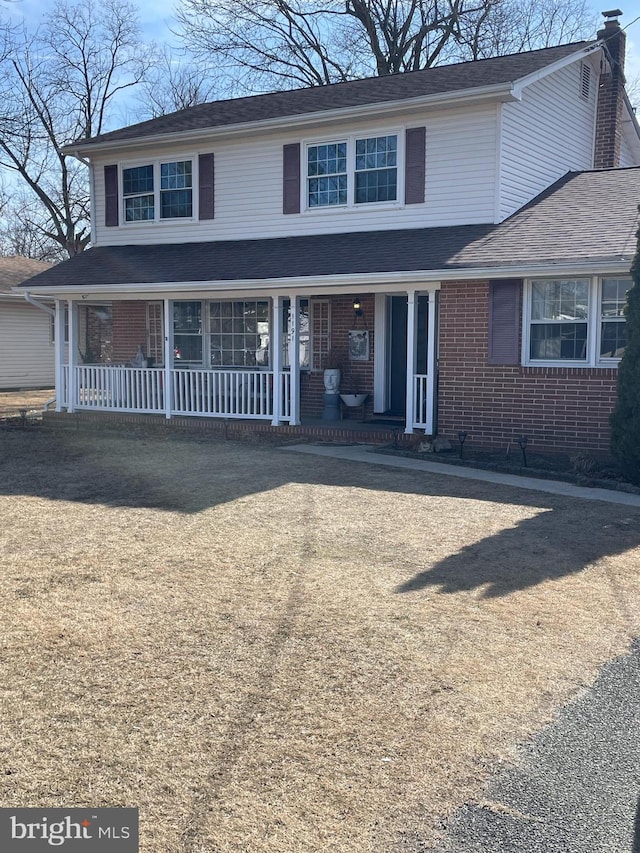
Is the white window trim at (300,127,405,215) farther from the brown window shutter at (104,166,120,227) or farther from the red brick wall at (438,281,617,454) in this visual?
the brown window shutter at (104,166,120,227)

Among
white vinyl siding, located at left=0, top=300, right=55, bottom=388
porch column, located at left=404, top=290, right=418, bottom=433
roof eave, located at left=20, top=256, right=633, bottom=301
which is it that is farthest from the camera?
white vinyl siding, located at left=0, top=300, right=55, bottom=388

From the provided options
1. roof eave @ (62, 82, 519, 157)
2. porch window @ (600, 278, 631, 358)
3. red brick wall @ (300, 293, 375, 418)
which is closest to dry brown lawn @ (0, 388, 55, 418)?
roof eave @ (62, 82, 519, 157)

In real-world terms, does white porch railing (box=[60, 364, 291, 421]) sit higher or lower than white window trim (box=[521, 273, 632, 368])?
lower

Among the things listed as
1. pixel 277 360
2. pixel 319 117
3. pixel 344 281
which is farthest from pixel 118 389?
pixel 319 117

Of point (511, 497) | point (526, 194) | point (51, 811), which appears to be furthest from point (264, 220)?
point (51, 811)

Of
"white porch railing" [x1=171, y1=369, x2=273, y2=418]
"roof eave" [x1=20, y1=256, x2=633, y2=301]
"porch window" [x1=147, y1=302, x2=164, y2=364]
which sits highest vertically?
"roof eave" [x1=20, y1=256, x2=633, y2=301]

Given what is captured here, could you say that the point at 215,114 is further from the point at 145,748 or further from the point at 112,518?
the point at 145,748

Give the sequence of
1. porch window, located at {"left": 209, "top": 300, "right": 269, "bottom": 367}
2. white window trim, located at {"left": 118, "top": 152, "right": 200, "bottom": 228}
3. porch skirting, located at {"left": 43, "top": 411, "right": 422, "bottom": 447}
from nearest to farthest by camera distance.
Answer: porch skirting, located at {"left": 43, "top": 411, "right": 422, "bottom": 447} → white window trim, located at {"left": 118, "top": 152, "right": 200, "bottom": 228} → porch window, located at {"left": 209, "top": 300, "right": 269, "bottom": 367}

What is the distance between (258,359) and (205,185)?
3.60 meters

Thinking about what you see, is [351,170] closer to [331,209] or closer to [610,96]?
[331,209]

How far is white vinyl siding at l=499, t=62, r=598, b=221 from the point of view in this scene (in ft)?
46.9

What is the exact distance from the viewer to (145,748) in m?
3.83

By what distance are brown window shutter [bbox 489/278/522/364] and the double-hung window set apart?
24.0 feet

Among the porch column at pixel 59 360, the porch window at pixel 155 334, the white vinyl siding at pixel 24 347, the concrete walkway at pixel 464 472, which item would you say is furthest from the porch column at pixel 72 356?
the white vinyl siding at pixel 24 347
